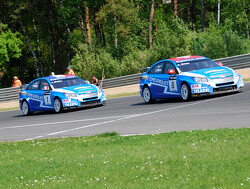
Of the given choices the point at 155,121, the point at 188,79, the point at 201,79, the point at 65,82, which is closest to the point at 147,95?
the point at 188,79

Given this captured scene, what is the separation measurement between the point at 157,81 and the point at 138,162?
11392 millimetres

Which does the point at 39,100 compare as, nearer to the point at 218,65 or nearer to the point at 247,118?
the point at 218,65

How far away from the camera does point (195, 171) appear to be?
6250mm

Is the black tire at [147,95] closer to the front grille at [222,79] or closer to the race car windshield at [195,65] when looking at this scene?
the race car windshield at [195,65]

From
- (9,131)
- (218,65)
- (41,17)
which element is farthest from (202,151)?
(41,17)

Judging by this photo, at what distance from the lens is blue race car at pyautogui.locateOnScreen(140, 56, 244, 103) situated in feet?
54.2

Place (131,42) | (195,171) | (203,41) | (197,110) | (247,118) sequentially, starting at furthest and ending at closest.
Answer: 1. (131,42)
2. (203,41)
3. (197,110)
4. (247,118)
5. (195,171)

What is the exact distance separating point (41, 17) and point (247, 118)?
44.6m

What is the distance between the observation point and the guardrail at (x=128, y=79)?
25.1 metres

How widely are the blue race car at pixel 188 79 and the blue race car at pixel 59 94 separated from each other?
2134 mm

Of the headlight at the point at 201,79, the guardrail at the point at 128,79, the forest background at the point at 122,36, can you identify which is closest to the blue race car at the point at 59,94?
the headlight at the point at 201,79

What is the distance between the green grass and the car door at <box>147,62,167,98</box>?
321 inches

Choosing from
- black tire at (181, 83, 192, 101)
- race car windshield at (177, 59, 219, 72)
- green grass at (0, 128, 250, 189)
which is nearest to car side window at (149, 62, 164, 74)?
race car windshield at (177, 59, 219, 72)

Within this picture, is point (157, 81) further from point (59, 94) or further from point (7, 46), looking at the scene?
point (7, 46)
